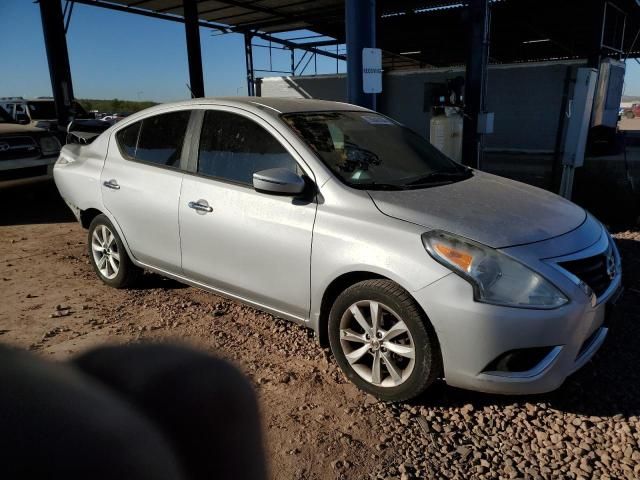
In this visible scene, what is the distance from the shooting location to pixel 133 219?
388cm

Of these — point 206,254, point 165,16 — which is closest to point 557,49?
point 165,16

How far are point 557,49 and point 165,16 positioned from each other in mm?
18555

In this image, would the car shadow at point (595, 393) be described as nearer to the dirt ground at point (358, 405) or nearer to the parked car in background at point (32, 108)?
the dirt ground at point (358, 405)

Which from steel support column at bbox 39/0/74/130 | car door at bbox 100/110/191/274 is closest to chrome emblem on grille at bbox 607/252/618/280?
car door at bbox 100/110/191/274

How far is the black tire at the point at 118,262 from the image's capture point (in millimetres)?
4145

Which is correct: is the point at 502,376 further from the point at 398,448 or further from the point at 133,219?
the point at 133,219

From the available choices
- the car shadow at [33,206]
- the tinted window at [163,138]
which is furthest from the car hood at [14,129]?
the tinted window at [163,138]

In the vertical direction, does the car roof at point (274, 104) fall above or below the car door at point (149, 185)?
above

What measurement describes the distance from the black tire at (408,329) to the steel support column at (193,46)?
1359 cm

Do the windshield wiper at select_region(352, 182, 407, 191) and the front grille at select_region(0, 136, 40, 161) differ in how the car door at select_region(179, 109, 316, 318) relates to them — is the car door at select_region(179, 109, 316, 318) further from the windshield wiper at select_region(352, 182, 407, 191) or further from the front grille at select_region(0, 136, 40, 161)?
the front grille at select_region(0, 136, 40, 161)

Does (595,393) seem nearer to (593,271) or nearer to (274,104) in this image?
(593,271)

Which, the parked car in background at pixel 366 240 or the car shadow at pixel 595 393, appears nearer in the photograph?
the parked car in background at pixel 366 240

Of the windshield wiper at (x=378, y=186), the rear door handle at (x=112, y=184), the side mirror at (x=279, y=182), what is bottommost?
the rear door handle at (x=112, y=184)

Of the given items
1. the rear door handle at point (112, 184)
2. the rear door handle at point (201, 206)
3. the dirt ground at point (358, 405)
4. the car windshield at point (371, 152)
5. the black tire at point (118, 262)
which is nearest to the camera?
the dirt ground at point (358, 405)
